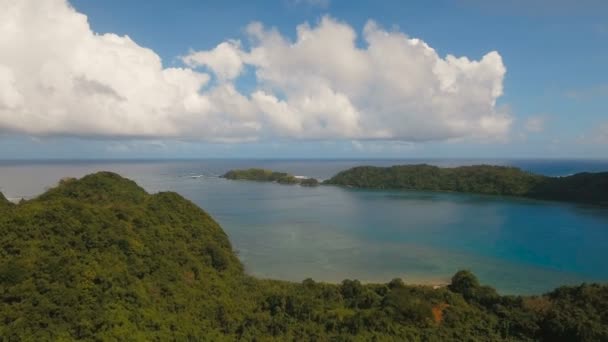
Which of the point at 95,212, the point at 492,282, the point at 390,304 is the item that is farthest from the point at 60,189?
the point at 492,282

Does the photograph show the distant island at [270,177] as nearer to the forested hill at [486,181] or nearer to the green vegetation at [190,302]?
the forested hill at [486,181]

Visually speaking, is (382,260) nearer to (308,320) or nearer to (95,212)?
(308,320)

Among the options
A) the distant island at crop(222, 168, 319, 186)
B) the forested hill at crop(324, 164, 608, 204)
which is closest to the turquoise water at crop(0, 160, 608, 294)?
the forested hill at crop(324, 164, 608, 204)

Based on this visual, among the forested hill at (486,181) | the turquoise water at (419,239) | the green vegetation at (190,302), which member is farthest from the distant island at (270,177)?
the green vegetation at (190,302)

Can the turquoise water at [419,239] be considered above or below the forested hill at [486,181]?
below

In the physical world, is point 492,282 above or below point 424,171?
below

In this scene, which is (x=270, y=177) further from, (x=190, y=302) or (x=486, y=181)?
(x=190, y=302)

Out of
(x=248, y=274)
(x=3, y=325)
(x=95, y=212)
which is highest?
(x=95, y=212)

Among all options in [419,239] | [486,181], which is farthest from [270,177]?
[419,239]
